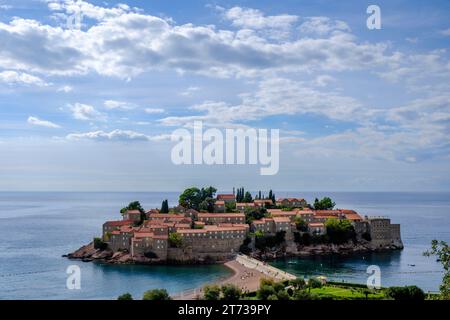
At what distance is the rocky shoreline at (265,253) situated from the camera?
3469 centimetres

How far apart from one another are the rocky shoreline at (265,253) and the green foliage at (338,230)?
450 millimetres

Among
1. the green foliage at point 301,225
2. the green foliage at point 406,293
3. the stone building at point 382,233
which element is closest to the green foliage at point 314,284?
the green foliage at point 406,293

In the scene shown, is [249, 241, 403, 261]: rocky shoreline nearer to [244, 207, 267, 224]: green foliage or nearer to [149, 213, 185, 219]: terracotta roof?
[244, 207, 267, 224]: green foliage

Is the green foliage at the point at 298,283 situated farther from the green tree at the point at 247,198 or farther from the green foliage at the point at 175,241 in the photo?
the green tree at the point at 247,198

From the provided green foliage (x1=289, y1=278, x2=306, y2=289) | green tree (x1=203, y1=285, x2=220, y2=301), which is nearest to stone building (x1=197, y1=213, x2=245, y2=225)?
green foliage (x1=289, y1=278, x2=306, y2=289)

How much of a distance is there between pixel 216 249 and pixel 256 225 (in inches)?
199

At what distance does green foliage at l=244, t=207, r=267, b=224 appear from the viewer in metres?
42.2

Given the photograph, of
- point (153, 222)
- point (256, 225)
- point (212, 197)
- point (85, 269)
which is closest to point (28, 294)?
point (85, 269)

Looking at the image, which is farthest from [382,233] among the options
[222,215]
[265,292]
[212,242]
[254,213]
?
[265,292]

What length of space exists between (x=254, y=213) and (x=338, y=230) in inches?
300

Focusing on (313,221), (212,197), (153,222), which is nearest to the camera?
(153,222)
